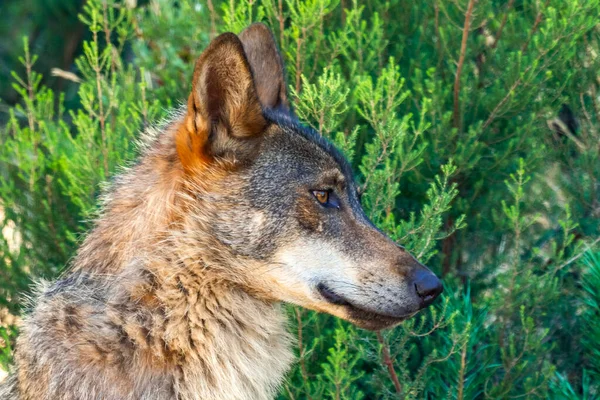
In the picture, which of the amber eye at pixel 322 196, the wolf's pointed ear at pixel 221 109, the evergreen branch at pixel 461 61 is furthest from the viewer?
the evergreen branch at pixel 461 61

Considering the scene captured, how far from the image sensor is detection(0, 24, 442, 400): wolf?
3.25 m

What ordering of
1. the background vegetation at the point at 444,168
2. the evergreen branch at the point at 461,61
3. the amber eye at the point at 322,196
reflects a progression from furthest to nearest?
the evergreen branch at the point at 461,61, the background vegetation at the point at 444,168, the amber eye at the point at 322,196

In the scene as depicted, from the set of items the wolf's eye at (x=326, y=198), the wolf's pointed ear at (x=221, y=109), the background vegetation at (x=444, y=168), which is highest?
the wolf's pointed ear at (x=221, y=109)

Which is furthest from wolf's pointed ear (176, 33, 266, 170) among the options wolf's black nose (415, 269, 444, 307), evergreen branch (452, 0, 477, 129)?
evergreen branch (452, 0, 477, 129)

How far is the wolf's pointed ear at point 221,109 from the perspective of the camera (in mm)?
3193

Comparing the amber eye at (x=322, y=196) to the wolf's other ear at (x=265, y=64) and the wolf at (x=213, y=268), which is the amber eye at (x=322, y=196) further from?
the wolf's other ear at (x=265, y=64)

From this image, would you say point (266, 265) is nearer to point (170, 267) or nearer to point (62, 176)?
point (170, 267)

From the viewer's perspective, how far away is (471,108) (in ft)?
16.2

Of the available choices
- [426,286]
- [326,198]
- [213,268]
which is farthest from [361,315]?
[213,268]

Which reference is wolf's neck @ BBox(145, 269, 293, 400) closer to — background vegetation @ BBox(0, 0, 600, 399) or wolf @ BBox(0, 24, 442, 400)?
wolf @ BBox(0, 24, 442, 400)

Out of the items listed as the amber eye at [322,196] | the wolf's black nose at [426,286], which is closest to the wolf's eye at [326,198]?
the amber eye at [322,196]

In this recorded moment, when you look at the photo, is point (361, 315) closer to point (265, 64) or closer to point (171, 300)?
point (171, 300)

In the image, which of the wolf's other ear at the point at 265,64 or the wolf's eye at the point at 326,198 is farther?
the wolf's other ear at the point at 265,64

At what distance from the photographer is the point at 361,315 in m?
3.37
